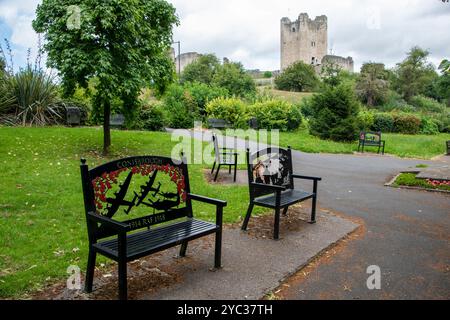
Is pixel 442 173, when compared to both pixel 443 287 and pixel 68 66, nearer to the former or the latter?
pixel 443 287

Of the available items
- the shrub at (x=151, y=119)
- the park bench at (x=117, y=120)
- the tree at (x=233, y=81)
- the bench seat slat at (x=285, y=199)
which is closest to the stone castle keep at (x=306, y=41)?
the tree at (x=233, y=81)

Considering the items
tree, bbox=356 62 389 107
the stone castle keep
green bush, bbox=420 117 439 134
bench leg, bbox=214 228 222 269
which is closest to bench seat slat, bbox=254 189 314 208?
bench leg, bbox=214 228 222 269

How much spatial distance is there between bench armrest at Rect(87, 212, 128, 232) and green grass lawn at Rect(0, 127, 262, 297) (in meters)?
0.79

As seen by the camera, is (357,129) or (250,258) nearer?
(250,258)

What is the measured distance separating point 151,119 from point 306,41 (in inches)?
2390

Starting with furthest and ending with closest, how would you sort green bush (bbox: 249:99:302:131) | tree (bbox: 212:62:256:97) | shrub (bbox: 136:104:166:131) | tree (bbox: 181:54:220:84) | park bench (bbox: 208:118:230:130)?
tree (bbox: 181:54:220:84), tree (bbox: 212:62:256:97), green bush (bbox: 249:99:302:131), park bench (bbox: 208:118:230:130), shrub (bbox: 136:104:166:131)

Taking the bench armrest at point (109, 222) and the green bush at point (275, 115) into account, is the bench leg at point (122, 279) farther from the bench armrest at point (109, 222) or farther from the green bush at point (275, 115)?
the green bush at point (275, 115)

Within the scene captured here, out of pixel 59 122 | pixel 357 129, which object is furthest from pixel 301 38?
pixel 59 122

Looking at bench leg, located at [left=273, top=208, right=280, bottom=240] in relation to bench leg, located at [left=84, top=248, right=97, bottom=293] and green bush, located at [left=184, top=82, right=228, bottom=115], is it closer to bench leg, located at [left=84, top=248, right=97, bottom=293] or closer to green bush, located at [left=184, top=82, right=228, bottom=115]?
bench leg, located at [left=84, top=248, right=97, bottom=293]

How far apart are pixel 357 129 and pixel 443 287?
16728mm

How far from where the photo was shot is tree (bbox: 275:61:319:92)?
182 ft
